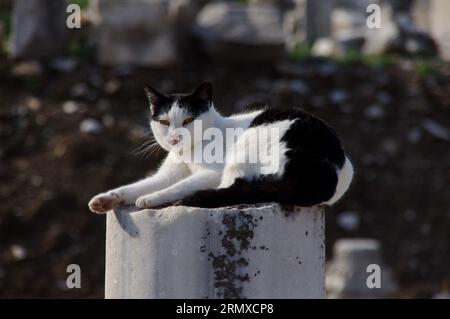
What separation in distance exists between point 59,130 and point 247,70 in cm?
249

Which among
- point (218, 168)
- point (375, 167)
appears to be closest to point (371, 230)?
point (375, 167)

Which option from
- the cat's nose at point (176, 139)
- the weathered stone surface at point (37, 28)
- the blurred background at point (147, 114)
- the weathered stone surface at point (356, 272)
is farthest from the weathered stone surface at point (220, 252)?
the weathered stone surface at point (37, 28)

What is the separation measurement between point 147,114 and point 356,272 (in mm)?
2946

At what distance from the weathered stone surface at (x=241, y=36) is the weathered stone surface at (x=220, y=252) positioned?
7.43 meters

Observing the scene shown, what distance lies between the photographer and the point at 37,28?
12086 millimetres

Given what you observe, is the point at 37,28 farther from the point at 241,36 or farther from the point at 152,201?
the point at 152,201

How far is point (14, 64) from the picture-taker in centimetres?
1198

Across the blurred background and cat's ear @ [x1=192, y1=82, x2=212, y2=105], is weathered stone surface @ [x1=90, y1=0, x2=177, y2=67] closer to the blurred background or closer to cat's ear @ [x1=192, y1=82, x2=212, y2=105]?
the blurred background

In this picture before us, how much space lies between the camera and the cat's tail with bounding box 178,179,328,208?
15.3 ft

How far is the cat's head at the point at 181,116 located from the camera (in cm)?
506

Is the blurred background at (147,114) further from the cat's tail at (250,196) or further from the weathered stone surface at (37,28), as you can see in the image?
the cat's tail at (250,196)

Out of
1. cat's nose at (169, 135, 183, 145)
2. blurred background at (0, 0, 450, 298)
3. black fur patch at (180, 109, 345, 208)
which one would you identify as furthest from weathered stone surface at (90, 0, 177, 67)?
black fur patch at (180, 109, 345, 208)

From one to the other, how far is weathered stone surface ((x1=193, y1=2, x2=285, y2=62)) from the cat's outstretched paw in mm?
7284

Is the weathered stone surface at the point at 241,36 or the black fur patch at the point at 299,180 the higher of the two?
the weathered stone surface at the point at 241,36
